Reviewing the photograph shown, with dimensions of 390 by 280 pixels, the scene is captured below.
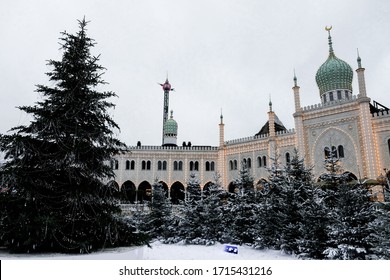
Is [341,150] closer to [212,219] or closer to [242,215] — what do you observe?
[242,215]

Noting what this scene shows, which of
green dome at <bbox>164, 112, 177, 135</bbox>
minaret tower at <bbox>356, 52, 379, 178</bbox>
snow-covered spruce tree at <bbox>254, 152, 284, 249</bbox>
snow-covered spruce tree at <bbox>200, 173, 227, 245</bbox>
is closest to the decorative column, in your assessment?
green dome at <bbox>164, 112, 177, 135</bbox>

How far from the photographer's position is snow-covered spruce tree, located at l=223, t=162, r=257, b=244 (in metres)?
17.7

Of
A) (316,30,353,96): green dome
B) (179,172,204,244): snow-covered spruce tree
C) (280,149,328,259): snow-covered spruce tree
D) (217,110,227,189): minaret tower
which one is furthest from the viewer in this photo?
(217,110,227,189): minaret tower

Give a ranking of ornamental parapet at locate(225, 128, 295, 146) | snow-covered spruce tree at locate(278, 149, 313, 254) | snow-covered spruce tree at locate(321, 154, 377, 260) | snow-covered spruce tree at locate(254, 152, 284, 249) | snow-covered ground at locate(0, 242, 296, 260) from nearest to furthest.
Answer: snow-covered ground at locate(0, 242, 296, 260) < snow-covered spruce tree at locate(321, 154, 377, 260) < snow-covered spruce tree at locate(278, 149, 313, 254) < snow-covered spruce tree at locate(254, 152, 284, 249) < ornamental parapet at locate(225, 128, 295, 146)

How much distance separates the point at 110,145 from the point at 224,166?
2874 cm

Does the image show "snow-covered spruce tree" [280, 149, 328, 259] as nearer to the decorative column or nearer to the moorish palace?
the moorish palace

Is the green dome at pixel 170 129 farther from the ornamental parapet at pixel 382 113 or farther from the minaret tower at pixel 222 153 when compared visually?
the ornamental parapet at pixel 382 113

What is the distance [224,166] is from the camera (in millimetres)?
36938

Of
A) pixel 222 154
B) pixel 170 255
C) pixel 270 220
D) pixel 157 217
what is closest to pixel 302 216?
pixel 270 220

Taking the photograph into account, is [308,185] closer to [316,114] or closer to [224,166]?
[316,114]

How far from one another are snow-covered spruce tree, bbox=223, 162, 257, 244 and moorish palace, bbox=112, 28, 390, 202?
379 centimetres

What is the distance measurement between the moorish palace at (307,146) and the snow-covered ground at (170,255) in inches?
190

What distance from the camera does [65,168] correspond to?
8.13 metres

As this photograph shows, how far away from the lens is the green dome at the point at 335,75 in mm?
30625
